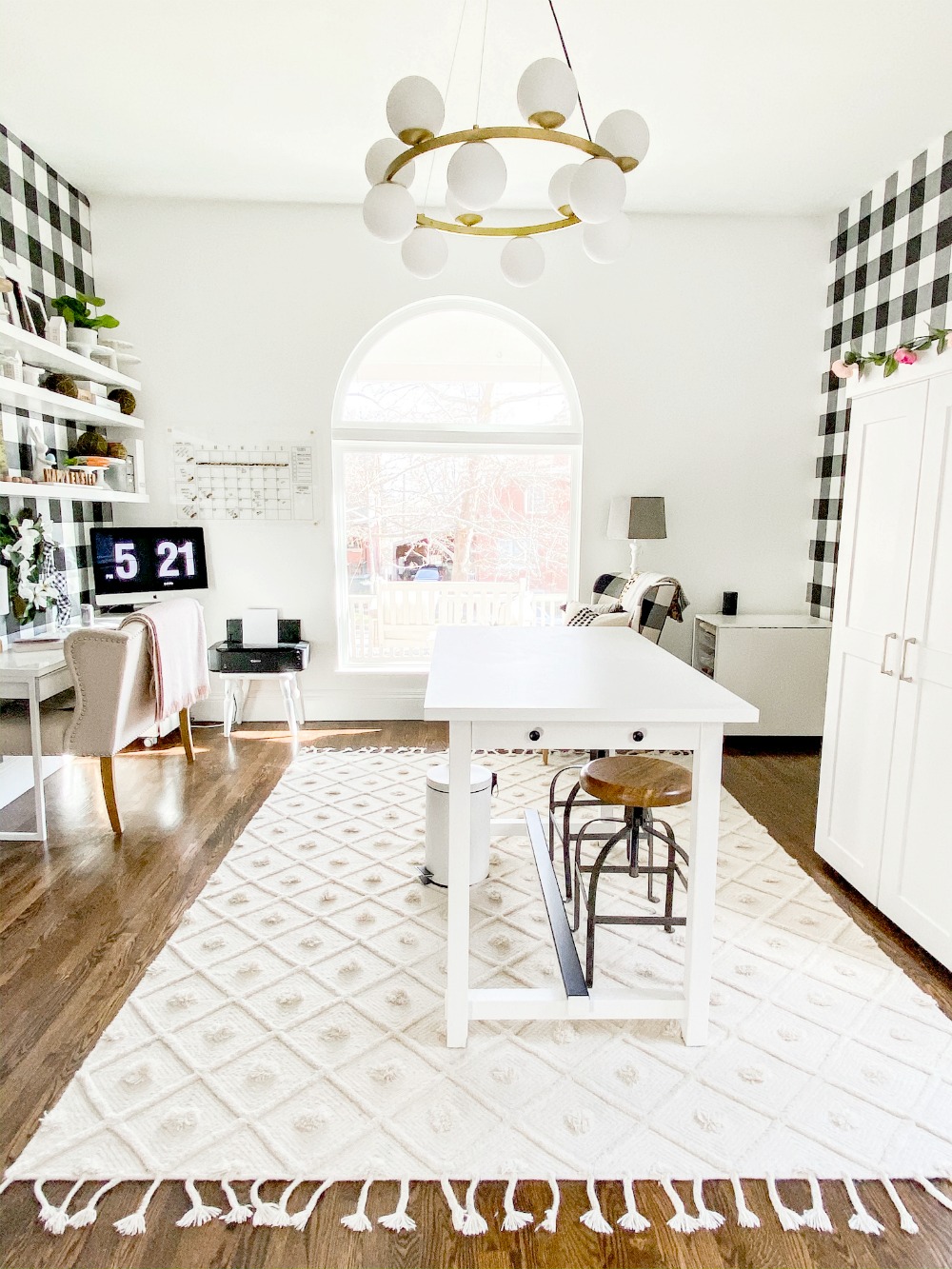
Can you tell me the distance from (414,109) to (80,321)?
2.87 metres

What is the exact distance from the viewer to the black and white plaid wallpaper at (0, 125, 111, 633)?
344cm

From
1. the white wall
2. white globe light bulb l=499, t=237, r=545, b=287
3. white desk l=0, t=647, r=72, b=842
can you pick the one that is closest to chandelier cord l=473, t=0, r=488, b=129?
white globe light bulb l=499, t=237, r=545, b=287

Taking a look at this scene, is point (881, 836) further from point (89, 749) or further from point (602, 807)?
point (89, 749)

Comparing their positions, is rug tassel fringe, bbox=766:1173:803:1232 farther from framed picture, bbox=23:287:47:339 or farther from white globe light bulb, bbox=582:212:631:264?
framed picture, bbox=23:287:47:339

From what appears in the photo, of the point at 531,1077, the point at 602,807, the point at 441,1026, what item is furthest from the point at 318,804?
the point at 531,1077

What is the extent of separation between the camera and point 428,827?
99.3 inches

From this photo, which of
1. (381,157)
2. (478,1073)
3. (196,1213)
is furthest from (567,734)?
(381,157)

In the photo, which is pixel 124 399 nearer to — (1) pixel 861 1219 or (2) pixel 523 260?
(2) pixel 523 260

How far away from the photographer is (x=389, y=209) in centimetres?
183

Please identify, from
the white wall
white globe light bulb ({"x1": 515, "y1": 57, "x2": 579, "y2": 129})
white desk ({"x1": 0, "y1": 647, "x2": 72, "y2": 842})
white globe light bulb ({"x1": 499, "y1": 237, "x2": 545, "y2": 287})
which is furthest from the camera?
the white wall

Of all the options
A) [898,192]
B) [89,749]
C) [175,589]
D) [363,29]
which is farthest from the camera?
[175,589]

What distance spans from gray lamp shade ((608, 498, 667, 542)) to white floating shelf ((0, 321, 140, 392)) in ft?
9.21

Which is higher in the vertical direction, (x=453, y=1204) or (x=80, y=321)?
(x=80, y=321)

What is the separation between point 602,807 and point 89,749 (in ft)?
6.74
